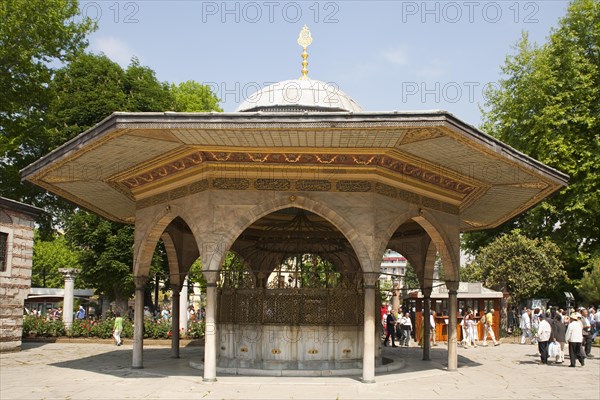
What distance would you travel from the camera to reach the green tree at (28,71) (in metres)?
25.4

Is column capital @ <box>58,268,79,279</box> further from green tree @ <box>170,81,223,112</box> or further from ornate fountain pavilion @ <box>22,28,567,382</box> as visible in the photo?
ornate fountain pavilion @ <box>22,28,567,382</box>

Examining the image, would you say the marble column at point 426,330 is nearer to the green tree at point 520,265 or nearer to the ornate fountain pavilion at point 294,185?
the ornate fountain pavilion at point 294,185

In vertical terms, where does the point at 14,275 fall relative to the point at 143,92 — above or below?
below

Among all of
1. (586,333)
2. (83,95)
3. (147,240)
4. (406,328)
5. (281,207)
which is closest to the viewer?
(281,207)

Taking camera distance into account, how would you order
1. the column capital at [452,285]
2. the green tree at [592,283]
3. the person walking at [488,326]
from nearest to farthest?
the column capital at [452,285] → the person walking at [488,326] → the green tree at [592,283]

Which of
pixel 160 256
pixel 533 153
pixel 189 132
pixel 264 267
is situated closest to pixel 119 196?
pixel 264 267

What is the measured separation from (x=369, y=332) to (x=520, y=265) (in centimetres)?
1896

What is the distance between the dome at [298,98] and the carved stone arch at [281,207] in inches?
140

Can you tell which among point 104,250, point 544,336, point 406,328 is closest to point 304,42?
point 544,336

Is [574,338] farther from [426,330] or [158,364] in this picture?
[158,364]

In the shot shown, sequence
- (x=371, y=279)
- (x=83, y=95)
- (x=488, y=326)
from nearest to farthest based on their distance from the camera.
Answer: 1. (x=371, y=279)
2. (x=488, y=326)
3. (x=83, y=95)

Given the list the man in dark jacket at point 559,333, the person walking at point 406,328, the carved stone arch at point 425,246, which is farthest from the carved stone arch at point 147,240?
the person walking at point 406,328

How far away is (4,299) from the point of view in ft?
64.0

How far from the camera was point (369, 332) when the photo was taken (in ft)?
40.0
